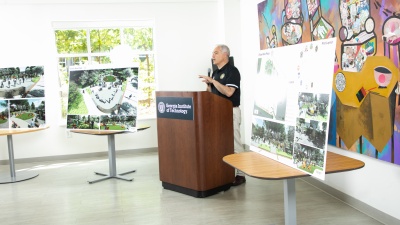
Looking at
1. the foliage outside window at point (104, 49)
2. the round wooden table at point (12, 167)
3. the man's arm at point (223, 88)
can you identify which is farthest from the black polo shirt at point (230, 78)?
the foliage outside window at point (104, 49)

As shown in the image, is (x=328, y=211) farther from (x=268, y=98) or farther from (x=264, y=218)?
(x=268, y=98)

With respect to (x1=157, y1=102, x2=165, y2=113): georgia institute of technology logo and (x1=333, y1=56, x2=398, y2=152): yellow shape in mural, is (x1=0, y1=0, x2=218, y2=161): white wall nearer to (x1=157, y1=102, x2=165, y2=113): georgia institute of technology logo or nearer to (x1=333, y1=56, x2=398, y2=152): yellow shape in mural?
(x1=157, y1=102, x2=165, y2=113): georgia institute of technology logo

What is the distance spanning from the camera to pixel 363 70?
10.5 ft

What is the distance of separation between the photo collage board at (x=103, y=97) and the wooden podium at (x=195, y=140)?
1.97 ft

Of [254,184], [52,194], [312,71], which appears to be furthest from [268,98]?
[52,194]

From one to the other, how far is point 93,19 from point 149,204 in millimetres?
3848

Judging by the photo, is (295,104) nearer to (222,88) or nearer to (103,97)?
(222,88)

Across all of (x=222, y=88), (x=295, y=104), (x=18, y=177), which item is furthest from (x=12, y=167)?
(x=295, y=104)

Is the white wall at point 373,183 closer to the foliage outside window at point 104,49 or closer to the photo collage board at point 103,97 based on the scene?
the photo collage board at point 103,97

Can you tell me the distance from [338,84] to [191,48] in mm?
3672

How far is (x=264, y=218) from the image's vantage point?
342 centimetres

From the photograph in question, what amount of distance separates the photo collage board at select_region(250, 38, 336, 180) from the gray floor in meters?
1.06

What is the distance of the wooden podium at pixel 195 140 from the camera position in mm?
3955

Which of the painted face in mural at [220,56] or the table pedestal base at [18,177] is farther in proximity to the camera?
the table pedestal base at [18,177]
